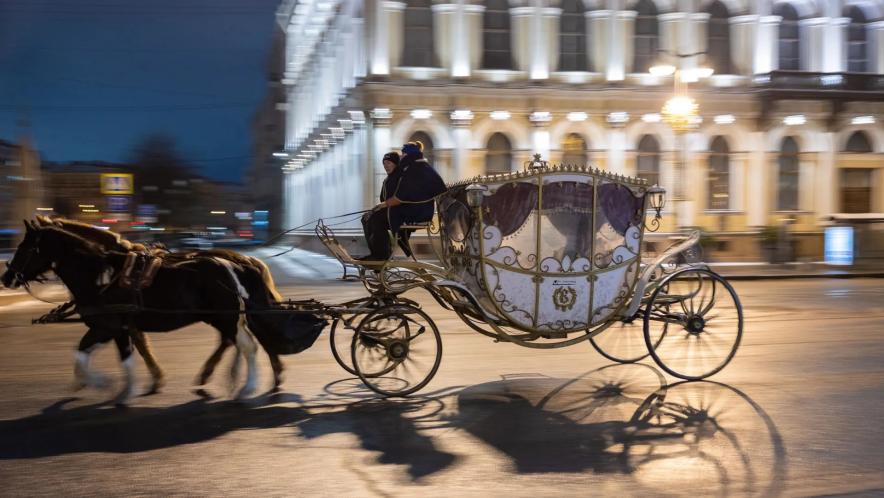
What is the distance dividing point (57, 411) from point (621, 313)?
5229 mm

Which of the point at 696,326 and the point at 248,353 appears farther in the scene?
the point at 696,326

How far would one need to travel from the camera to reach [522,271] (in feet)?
29.3

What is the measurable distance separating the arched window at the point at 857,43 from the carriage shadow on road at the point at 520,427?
101 feet

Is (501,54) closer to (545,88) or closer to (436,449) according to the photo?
(545,88)

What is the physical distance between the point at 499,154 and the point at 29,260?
26013 mm

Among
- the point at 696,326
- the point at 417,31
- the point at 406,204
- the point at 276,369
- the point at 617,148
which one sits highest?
the point at 417,31

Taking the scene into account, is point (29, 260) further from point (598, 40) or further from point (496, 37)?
point (598, 40)

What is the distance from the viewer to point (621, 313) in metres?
9.26

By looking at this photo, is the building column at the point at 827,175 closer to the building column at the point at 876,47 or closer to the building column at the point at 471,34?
the building column at the point at 876,47

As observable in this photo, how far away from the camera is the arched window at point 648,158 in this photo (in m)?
34.3

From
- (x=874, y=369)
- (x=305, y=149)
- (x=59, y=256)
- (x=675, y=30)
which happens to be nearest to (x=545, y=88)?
(x=675, y=30)

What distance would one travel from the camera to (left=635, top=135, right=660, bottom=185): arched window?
113 feet

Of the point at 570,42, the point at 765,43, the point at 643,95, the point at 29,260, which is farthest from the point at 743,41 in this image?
the point at 29,260

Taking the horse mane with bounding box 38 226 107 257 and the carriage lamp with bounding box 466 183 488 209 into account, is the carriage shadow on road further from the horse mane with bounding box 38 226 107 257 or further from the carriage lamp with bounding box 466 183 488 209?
the carriage lamp with bounding box 466 183 488 209
